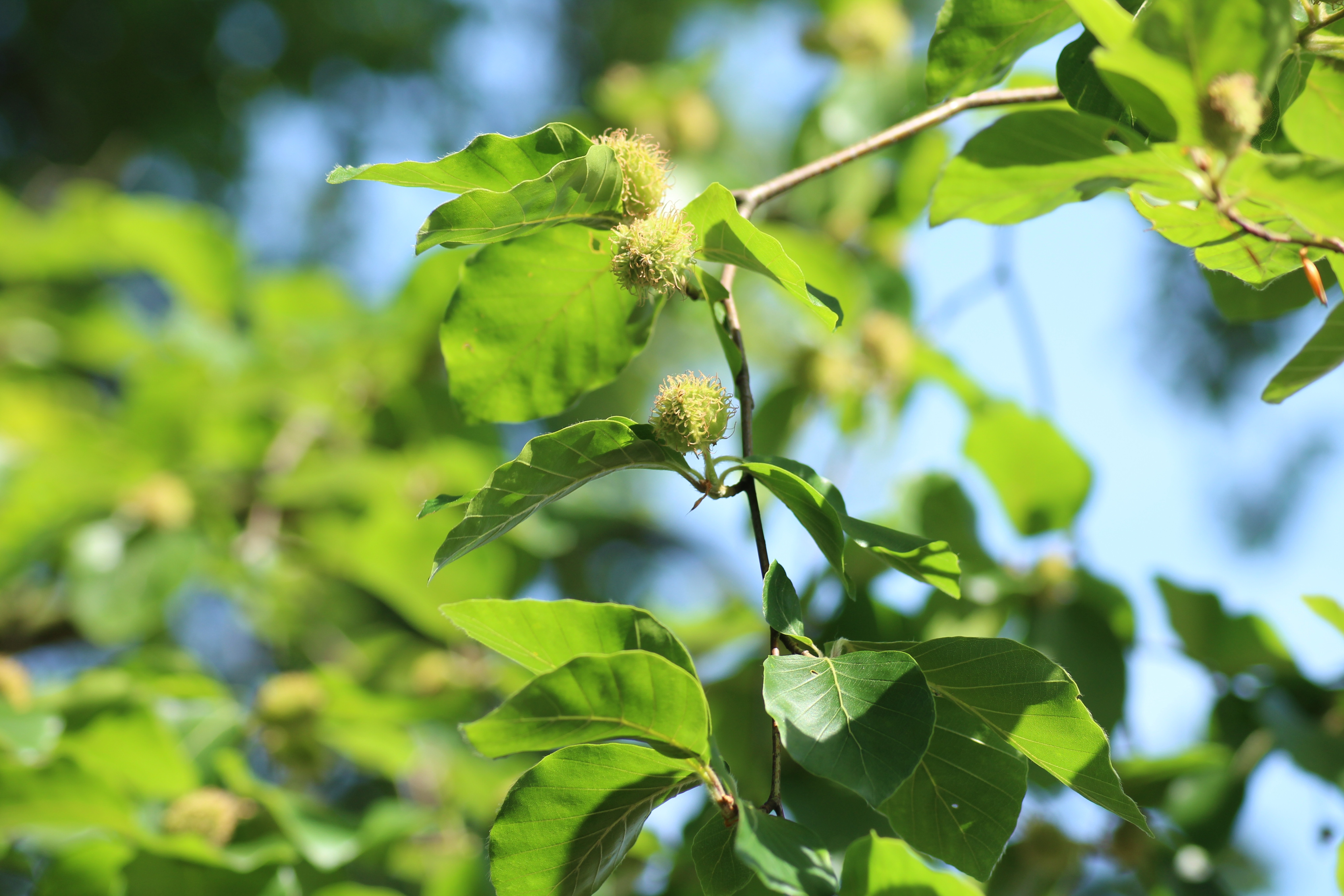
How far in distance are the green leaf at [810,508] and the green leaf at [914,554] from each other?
2 centimetres

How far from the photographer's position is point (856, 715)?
50 cm

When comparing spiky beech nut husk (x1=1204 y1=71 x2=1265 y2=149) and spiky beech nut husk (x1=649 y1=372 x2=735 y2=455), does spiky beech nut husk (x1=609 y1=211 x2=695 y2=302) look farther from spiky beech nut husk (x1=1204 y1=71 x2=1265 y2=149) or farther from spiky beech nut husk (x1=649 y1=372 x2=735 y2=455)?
spiky beech nut husk (x1=1204 y1=71 x2=1265 y2=149)

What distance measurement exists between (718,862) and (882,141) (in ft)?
1.72

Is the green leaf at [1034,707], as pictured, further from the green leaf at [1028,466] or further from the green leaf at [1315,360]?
the green leaf at [1028,466]

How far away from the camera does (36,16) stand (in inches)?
127

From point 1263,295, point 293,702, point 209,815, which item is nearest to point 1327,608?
point 1263,295

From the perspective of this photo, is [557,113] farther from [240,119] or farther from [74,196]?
[240,119]

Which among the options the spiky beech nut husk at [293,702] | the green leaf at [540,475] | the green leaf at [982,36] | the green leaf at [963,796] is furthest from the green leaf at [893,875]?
the spiky beech nut husk at [293,702]

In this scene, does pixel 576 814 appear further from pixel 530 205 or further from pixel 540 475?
pixel 530 205

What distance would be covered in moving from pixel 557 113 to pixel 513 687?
1191mm

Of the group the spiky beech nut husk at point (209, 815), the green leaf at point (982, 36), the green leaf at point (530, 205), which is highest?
the green leaf at point (982, 36)

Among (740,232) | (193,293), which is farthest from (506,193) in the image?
(193,293)

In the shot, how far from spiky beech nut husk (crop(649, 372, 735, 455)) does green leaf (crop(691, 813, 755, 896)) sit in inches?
Answer: 9.3

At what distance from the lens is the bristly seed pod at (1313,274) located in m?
0.57
